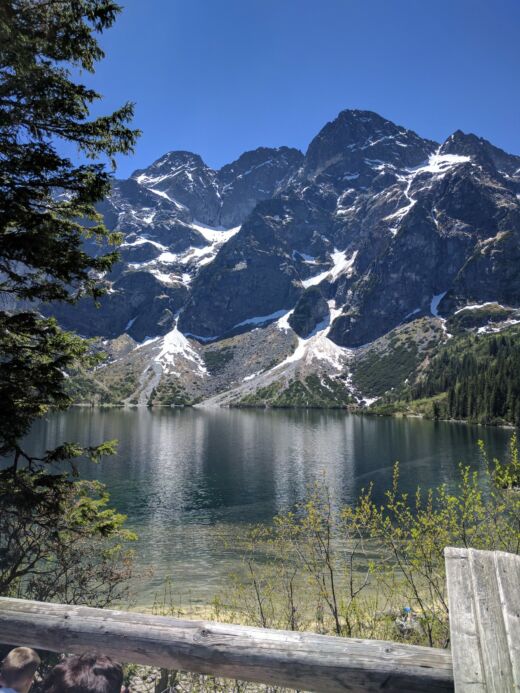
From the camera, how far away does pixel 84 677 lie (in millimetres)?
4805

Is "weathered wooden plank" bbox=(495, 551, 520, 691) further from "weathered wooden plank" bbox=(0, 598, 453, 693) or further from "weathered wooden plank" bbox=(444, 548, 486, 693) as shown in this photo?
"weathered wooden plank" bbox=(0, 598, 453, 693)

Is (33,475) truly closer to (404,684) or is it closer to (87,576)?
(87,576)

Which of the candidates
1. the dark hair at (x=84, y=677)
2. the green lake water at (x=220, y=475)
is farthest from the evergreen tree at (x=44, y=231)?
the dark hair at (x=84, y=677)

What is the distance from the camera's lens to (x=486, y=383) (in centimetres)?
15650

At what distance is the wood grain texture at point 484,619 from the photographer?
295 centimetres

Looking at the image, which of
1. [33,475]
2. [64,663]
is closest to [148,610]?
[33,475]

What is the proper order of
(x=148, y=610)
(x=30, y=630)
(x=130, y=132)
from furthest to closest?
(x=148, y=610) < (x=130, y=132) < (x=30, y=630)

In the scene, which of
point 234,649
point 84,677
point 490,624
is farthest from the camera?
point 84,677

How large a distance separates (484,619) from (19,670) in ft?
14.2

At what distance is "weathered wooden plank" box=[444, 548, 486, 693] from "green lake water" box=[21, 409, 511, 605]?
11.3m

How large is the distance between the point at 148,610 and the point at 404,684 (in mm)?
20859

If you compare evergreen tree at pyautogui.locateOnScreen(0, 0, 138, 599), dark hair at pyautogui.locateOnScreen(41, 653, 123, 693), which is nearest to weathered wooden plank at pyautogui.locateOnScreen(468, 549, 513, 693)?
dark hair at pyautogui.locateOnScreen(41, 653, 123, 693)

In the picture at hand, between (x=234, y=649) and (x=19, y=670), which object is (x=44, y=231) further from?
(x=234, y=649)

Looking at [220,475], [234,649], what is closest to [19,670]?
[234,649]
